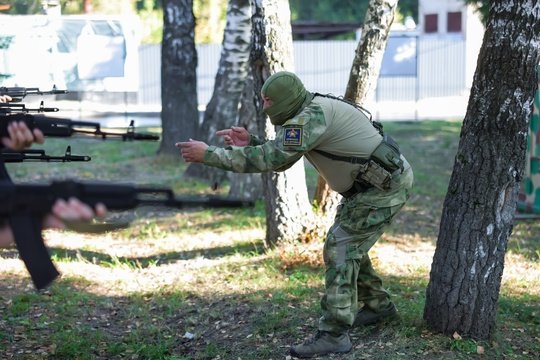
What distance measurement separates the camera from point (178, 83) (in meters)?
14.6

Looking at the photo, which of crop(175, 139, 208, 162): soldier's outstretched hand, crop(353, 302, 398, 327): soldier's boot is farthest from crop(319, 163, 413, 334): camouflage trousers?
crop(175, 139, 208, 162): soldier's outstretched hand

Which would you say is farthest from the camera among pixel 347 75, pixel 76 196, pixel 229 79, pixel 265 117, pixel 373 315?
pixel 347 75

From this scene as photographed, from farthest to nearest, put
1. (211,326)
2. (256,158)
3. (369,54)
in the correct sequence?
(369,54), (211,326), (256,158)

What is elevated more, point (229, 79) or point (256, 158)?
point (256, 158)

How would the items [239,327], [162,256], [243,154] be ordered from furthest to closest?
[162,256]
[239,327]
[243,154]

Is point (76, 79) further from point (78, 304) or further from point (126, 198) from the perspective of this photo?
point (126, 198)

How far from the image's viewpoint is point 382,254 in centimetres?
770

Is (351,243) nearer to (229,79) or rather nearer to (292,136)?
(292,136)

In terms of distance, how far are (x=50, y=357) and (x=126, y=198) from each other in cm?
244

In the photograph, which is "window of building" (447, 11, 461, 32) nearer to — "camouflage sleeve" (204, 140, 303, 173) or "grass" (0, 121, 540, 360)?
"grass" (0, 121, 540, 360)

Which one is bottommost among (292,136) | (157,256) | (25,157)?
(157,256)

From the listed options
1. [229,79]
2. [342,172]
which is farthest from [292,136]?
[229,79]

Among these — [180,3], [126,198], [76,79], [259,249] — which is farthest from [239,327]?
[76,79]

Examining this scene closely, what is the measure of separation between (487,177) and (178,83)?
10261mm
